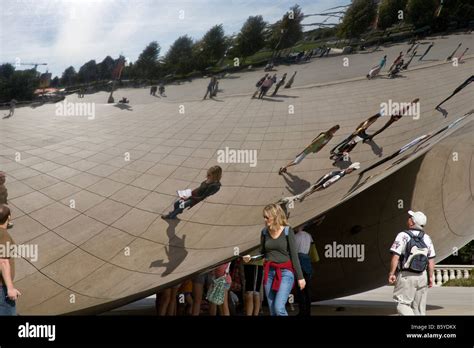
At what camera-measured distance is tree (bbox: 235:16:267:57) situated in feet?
14.4

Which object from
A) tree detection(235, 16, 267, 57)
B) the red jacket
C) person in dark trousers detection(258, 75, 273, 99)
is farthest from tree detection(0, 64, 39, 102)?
the red jacket

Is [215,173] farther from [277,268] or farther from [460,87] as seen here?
[460,87]

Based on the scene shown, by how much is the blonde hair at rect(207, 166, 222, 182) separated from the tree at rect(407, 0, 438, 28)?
→ 5.60ft

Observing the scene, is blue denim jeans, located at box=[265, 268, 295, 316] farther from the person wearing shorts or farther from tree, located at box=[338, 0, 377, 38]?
tree, located at box=[338, 0, 377, 38]

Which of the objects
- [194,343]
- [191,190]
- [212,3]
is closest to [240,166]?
[191,190]

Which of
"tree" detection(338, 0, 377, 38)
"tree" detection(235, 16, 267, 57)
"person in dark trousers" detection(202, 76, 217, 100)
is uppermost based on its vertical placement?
"tree" detection(338, 0, 377, 38)

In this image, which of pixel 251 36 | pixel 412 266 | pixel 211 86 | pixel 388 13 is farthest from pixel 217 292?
pixel 388 13

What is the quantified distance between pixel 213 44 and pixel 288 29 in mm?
504

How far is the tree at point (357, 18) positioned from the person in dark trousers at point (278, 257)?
127 centimetres

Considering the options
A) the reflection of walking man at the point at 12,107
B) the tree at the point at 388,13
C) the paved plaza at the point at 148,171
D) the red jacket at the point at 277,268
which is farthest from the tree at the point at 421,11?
the reflection of walking man at the point at 12,107

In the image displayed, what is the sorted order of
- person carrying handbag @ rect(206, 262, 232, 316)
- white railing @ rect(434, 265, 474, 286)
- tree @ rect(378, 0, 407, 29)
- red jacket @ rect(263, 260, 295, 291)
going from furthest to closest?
white railing @ rect(434, 265, 474, 286), person carrying handbag @ rect(206, 262, 232, 316), red jacket @ rect(263, 260, 295, 291), tree @ rect(378, 0, 407, 29)

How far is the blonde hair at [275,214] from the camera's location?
14.9ft

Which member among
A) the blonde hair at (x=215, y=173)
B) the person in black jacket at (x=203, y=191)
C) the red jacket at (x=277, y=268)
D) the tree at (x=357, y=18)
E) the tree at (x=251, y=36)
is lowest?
the red jacket at (x=277, y=268)

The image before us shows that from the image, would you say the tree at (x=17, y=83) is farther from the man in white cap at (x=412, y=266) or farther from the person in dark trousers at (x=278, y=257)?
Result: the man in white cap at (x=412, y=266)
